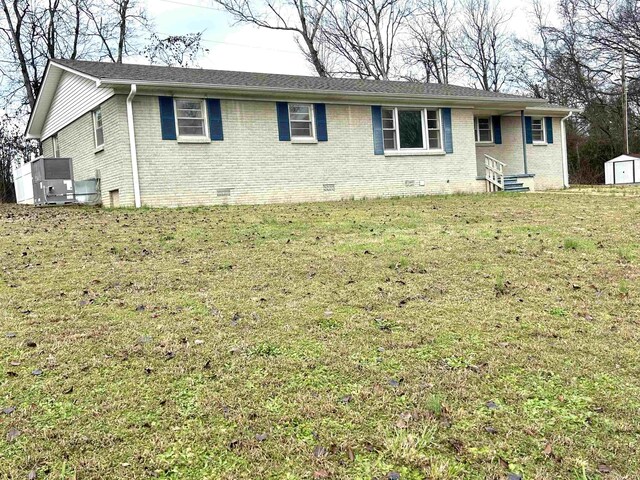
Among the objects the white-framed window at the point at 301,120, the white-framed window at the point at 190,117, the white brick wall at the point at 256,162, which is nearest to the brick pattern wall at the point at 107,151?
the white brick wall at the point at 256,162

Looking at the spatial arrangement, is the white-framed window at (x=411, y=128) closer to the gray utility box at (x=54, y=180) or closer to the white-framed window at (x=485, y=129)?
the white-framed window at (x=485, y=129)

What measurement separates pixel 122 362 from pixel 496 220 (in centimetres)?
804

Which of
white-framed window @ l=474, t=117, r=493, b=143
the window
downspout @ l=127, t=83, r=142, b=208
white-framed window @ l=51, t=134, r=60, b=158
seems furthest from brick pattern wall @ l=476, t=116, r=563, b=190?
white-framed window @ l=51, t=134, r=60, b=158

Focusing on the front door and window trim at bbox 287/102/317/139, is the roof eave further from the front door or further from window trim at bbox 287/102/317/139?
the front door

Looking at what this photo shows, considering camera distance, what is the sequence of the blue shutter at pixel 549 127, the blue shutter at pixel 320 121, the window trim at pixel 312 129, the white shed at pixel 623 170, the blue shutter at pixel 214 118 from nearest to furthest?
the blue shutter at pixel 214 118
the window trim at pixel 312 129
the blue shutter at pixel 320 121
the blue shutter at pixel 549 127
the white shed at pixel 623 170

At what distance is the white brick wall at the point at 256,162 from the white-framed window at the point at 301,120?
40 cm

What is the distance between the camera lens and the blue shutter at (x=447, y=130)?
55.5 ft

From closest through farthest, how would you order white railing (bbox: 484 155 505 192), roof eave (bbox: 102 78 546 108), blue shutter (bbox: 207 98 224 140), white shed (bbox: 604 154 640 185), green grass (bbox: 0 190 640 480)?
green grass (bbox: 0 190 640 480)
roof eave (bbox: 102 78 546 108)
blue shutter (bbox: 207 98 224 140)
white railing (bbox: 484 155 505 192)
white shed (bbox: 604 154 640 185)

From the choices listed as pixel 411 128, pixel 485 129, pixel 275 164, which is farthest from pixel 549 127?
pixel 275 164

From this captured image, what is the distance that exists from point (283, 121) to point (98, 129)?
5035 millimetres

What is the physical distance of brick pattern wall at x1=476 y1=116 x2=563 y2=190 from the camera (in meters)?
19.5

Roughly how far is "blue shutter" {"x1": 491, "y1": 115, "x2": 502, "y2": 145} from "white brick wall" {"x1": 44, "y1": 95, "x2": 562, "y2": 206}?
2055 millimetres

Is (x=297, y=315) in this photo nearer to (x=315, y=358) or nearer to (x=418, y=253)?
(x=315, y=358)

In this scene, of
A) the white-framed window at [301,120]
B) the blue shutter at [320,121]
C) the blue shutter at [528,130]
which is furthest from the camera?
the blue shutter at [528,130]
